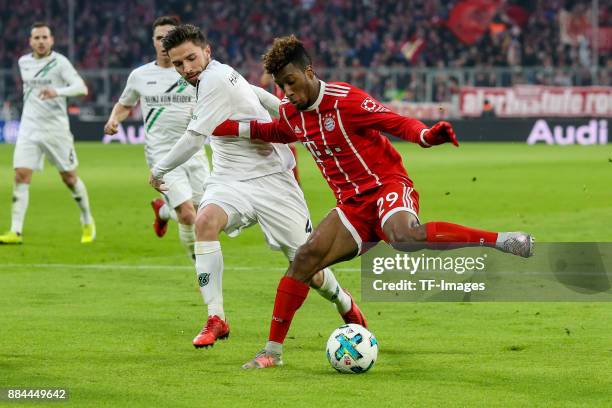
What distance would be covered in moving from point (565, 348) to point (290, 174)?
2.07m

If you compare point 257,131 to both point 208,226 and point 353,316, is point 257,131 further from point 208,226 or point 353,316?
point 353,316

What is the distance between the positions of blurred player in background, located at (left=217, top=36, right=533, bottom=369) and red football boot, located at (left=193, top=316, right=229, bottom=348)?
295mm

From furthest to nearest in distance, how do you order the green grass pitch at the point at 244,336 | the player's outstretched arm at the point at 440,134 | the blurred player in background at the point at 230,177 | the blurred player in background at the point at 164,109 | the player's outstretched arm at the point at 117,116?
the blurred player in background at the point at 164,109 < the player's outstretched arm at the point at 117,116 < the blurred player in background at the point at 230,177 < the player's outstretched arm at the point at 440,134 < the green grass pitch at the point at 244,336

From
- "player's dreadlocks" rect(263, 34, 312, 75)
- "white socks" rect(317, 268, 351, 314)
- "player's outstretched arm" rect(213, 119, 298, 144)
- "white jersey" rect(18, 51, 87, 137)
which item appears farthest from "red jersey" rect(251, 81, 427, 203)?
"white jersey" rect(18, 51, 87, 137)

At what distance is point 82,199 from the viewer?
571 inches

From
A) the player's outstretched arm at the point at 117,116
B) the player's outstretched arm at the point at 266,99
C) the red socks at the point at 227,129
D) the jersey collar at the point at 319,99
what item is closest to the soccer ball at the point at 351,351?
the jersey collar at the point at 319,99

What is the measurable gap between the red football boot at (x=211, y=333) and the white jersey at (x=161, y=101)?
12.8ft

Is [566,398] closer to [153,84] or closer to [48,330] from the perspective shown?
[48,330]

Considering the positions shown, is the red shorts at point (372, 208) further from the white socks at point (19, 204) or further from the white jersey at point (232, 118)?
the white socks at point (19, 204)

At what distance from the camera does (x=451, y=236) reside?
694 centimetres

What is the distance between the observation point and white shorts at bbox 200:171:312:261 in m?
7.81

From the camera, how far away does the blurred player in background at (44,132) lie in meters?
14.4

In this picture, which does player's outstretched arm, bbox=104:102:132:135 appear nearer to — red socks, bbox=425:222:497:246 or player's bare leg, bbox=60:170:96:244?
player's bare leg, bbox=60:170:96:244

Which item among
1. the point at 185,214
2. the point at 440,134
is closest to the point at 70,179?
the point at 185,214
